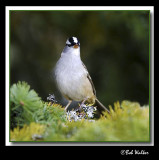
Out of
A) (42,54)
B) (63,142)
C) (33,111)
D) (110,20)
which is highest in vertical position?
(110,20)

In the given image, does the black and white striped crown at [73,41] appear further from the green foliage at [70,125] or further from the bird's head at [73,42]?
the green foliage at [70,125]

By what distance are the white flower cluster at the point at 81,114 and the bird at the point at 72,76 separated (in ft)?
2.53

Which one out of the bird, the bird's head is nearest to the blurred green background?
the bird

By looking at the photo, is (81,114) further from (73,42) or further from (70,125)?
(73,42)

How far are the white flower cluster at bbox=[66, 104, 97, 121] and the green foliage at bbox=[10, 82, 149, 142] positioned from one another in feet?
0.67

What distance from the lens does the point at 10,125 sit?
2088 mm

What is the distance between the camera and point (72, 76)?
3.32 meters

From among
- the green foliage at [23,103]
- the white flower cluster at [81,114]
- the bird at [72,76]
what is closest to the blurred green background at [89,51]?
the bird at [72,76]

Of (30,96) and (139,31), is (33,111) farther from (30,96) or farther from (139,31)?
(139,31)

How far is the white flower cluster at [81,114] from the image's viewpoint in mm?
2332

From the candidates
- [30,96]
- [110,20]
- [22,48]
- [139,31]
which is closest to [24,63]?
[22,48]

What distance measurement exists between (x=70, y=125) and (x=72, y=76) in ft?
4.27

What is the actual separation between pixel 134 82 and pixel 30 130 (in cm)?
277

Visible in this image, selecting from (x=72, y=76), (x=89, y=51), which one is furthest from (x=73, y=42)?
(x=89, y=51)
